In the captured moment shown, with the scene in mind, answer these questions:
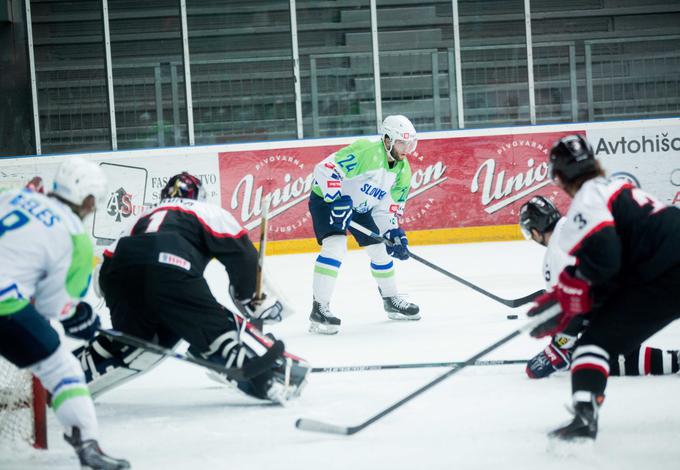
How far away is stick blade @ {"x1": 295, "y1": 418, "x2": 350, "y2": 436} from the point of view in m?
2.67

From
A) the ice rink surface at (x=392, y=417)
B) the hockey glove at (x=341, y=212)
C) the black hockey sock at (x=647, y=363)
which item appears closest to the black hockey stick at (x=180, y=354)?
the ice rink surface at (x=392, y=417)

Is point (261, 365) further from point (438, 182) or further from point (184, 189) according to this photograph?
point (438, 182)

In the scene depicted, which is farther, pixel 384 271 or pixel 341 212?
pixel 384 271

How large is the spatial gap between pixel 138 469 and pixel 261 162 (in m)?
5.94

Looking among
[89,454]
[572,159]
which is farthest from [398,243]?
[89,454]

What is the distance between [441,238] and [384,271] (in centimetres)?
335

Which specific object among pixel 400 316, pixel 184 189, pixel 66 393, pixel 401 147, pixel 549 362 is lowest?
pixel 400 316

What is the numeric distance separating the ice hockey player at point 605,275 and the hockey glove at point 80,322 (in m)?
1.22

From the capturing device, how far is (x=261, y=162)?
324 inches

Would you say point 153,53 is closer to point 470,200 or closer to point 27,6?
point 27,6

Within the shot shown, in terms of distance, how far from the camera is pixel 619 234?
2.39 m

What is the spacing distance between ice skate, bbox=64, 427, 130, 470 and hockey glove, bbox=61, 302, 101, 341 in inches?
12.9

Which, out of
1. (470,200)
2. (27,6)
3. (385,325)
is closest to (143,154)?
(27,6)

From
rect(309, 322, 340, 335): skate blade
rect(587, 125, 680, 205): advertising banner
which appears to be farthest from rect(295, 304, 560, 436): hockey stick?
rect(587, 125, 680, 205): advertising banner
